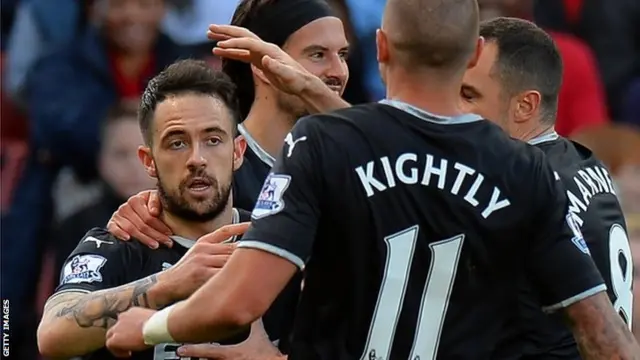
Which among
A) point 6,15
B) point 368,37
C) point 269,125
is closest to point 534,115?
point 269,125

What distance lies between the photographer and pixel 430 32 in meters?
4.50

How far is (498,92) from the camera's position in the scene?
5.87 m

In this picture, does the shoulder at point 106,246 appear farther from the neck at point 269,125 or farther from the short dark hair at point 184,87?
the neck at point 269,125

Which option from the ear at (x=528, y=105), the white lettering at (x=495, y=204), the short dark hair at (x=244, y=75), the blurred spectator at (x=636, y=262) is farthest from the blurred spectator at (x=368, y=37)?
the white lettering at (x=495, y=204)

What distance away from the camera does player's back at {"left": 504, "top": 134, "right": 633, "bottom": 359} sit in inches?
207

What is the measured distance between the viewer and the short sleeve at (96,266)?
5285 mm

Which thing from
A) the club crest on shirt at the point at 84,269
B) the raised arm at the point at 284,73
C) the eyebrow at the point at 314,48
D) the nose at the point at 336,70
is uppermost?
the eyebrow at the point at 314,48

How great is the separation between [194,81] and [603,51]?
570 cm

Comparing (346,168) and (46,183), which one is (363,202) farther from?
(46,183)

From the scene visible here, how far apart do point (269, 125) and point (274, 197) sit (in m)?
1.87

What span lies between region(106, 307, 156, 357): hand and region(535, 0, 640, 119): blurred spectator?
656cm

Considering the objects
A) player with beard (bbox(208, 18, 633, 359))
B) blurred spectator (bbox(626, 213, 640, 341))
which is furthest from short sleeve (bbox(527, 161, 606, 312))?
blurred spectator (bbox(626, 213, 640, 341))

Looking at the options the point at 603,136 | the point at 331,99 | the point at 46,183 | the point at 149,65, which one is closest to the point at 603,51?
the point at 603,136

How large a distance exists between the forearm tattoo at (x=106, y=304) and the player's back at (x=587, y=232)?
3.98 ft
